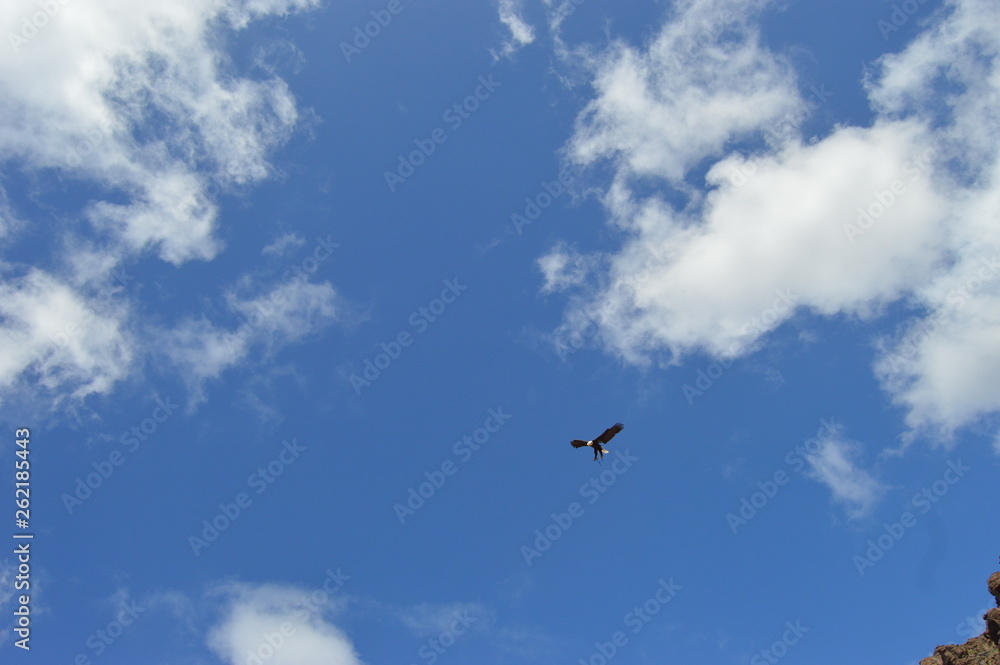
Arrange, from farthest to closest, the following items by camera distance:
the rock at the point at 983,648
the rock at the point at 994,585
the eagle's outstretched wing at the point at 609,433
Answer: the rock at the point at 994,585, the rock at the point at 983,648, the eagle's outstretched wing at the point at 609,433

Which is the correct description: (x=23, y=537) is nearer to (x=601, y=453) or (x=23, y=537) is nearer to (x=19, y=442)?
(x=19, y=442)

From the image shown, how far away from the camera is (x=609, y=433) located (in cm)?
3116

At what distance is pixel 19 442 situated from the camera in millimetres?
52219

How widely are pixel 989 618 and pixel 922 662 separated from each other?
37.0 feet

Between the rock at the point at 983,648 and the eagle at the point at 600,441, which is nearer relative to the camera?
the eagle at the point at 600,441

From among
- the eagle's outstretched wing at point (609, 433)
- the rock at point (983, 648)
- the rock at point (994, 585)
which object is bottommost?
the rock at point (983, 648)

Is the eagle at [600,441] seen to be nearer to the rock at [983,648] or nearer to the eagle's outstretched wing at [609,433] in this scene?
the eagle's outstretched wing at [609,433]

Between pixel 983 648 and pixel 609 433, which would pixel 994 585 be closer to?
pixel 983 648

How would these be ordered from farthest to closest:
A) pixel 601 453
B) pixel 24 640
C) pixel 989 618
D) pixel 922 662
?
pixel 922 662
pixel 989 618
pixel 24 640
pixel 601 453

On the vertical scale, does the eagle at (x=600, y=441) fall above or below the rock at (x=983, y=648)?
above

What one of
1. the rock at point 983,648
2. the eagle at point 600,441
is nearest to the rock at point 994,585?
the rock at point 983,648

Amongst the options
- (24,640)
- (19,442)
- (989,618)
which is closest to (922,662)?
(989,618)

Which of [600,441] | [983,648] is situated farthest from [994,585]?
[600,441]

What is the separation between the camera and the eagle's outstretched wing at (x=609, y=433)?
30752mm
